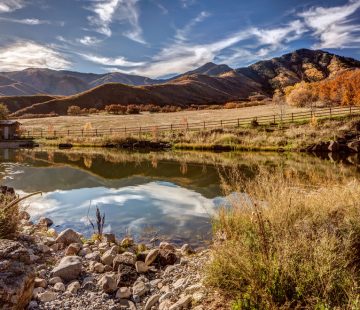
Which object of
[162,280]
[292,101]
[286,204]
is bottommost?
[162,280]

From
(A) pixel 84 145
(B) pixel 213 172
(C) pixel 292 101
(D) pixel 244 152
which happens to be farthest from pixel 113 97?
(B) pixel 213 172

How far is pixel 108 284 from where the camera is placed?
608cm

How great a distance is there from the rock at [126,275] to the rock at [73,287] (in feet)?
2.18

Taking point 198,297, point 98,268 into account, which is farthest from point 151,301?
point 98,268

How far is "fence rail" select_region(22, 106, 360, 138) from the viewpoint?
4500 cm

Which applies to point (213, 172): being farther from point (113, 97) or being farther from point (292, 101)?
point (113, 97)

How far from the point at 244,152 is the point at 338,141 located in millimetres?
8950

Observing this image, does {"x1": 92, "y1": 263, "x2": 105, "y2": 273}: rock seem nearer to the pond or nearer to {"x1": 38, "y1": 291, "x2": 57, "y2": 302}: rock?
{"x1": 38, "y1": 291, "x2": 57, "y2": 302}: rock

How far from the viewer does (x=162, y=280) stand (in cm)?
652

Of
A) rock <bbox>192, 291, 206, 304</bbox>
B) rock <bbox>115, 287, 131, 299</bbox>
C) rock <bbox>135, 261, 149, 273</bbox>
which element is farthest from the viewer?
rock <bbox>135, 261, 149, 273</bbox>

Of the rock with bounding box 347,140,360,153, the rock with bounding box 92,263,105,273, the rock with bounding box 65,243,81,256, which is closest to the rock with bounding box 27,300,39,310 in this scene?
the rock with bounding box 92,263,105,273

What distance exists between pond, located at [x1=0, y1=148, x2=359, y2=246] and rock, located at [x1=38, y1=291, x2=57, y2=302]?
2.78 metres

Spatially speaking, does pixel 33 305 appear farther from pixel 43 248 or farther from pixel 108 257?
pixel 43 248

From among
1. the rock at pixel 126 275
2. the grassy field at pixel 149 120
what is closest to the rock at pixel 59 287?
the rock at pixel 126 275
